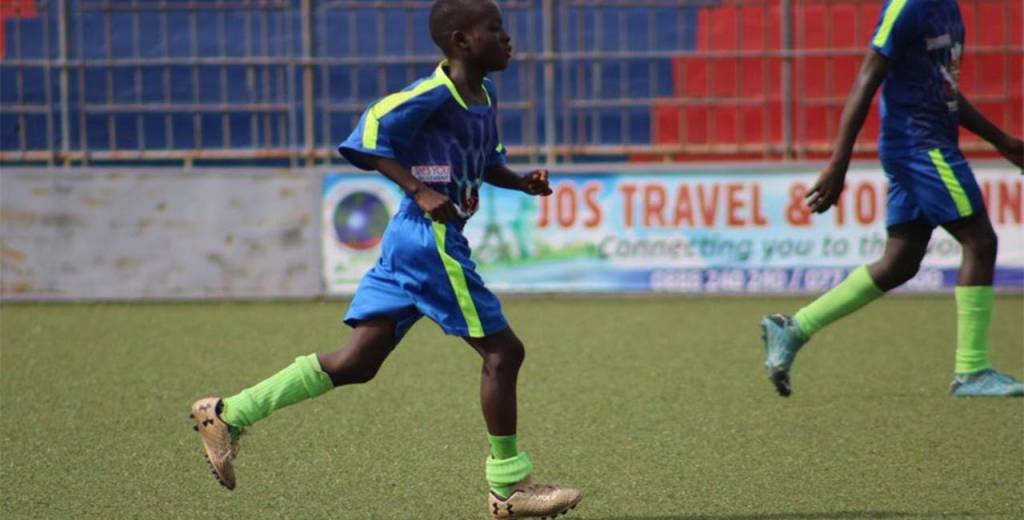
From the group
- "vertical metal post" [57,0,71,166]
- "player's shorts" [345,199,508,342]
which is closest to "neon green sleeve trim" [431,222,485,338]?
"player's shorts" [345,199,508,342]

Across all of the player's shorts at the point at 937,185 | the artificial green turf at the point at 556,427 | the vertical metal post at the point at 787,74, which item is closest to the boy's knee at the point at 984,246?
the player's shorts at the point at 937,185

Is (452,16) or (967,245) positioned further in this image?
(967,245)

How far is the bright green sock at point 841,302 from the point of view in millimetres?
6445

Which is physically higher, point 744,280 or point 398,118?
point 398,118

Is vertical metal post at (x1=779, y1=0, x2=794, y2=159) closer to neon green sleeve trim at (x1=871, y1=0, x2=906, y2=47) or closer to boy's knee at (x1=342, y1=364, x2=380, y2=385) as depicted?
neon green sleeve trim at (x1=871, y1=0, x2=906, y2=47)

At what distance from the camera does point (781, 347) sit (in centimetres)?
645

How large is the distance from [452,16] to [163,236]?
23.4 feet

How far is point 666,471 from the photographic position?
16.2ft

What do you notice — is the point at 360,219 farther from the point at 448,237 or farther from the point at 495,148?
the point at 448,237

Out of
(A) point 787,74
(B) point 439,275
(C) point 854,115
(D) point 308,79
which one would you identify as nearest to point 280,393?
(B) point 439,275

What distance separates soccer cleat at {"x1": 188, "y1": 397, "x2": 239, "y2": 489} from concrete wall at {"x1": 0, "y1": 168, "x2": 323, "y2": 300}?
262 inches

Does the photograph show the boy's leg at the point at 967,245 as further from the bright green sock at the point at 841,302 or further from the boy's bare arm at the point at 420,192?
the boy's bare arm at the point at 420,192

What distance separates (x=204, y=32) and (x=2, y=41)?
2.38 meters

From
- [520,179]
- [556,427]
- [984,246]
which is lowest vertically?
[556,427]
